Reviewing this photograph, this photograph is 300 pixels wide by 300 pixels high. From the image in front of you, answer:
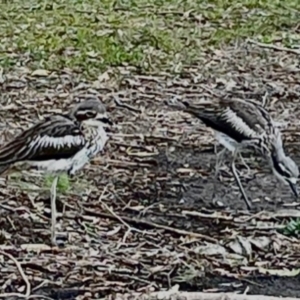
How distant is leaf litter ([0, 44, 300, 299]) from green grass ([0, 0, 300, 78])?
2.94ft

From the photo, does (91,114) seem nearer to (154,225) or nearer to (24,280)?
(154,225)

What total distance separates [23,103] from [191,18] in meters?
4.24

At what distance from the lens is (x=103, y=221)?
6926 mm

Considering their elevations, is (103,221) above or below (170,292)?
below

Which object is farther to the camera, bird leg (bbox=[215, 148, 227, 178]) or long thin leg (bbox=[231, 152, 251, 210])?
bird leg (bbox=[215, 148, 227, 178])

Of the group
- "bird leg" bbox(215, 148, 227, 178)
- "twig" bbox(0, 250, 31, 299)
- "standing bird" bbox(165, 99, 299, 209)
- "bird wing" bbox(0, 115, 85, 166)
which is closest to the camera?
"twig" bbox(0, 250, 31, 299)

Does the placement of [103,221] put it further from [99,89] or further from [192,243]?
[99,89]

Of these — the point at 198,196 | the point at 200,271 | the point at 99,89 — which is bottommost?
the point at 99,89

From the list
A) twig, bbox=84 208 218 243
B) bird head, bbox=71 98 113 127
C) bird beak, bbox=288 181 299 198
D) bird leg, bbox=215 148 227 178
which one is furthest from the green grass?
bird head, bbox=71 98 113 127

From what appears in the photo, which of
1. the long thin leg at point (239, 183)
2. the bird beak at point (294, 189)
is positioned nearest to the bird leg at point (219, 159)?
the long thin leg at point (239, 183)

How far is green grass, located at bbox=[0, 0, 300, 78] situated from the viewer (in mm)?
11367

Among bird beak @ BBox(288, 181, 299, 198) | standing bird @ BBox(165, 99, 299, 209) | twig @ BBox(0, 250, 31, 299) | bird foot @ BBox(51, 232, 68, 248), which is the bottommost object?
bird beak @ BBox(288, 181, 299, 198)

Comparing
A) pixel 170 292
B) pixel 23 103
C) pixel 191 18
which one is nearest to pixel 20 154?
pixel 170 292

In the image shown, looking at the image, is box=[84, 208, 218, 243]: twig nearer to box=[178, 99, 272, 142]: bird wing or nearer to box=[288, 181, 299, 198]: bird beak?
box=[288, 181, 299, 198]: bird beak
